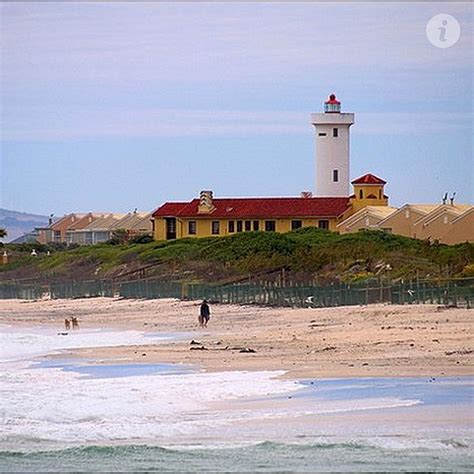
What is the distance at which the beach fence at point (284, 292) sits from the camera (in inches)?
1266

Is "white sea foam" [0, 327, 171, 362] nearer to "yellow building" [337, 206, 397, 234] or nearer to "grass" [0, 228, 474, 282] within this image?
"grass" [0, 228, 474, 282]

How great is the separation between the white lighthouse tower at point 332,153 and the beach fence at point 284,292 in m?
16.9

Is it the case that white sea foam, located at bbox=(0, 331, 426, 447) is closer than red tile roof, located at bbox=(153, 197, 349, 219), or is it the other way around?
white sea foam, located at bbox=(0, 331, 426, 447)

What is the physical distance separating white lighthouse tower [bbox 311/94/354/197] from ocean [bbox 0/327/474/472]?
43589mm

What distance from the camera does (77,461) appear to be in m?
15.8

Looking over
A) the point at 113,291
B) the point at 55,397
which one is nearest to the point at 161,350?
the point at 55,397

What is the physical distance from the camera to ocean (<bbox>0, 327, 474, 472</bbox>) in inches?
614

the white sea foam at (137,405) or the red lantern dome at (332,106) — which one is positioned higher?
the red lantern dome at (332,106)

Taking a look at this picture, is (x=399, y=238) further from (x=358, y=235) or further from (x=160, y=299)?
(x=160, y=299)

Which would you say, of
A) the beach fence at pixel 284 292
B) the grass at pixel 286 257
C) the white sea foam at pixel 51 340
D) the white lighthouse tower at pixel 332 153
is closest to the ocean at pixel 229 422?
the white sea foam at pixel 51 340

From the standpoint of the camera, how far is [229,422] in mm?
17953

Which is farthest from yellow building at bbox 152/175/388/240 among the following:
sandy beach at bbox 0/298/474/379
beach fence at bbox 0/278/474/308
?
sandy beach at bbox 0/298/474/379

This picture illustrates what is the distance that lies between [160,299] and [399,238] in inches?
454

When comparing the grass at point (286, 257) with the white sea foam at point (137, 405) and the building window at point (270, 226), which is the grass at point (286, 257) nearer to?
the building window at point (270, 226)
